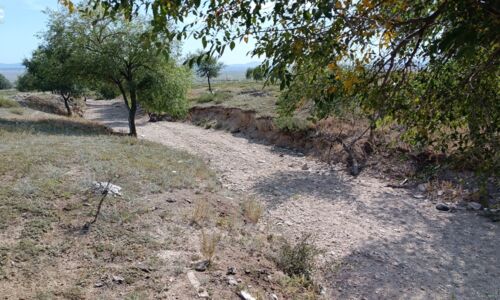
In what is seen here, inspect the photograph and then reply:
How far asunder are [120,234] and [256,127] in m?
15.2

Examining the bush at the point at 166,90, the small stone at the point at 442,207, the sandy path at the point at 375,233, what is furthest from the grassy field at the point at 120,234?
the bush at the point at 166,90

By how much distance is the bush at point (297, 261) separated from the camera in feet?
17.7

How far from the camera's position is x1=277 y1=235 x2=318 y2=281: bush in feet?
17.7

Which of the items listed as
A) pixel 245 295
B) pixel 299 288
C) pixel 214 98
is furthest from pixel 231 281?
pixel 214 98

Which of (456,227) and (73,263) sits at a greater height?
(73,263)

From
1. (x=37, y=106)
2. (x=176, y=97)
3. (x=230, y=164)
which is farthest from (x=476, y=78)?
(x=37, y=106)

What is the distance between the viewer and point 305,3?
2307mm

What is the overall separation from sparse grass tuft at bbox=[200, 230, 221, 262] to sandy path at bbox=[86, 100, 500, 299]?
1.77 metres

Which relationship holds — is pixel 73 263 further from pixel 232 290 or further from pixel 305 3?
pixel 305 3

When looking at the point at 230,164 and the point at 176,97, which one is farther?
the point at 176,97

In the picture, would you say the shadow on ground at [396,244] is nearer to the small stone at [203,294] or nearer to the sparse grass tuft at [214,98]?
the small stone at [203,294]

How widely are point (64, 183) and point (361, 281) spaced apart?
5.76 meters

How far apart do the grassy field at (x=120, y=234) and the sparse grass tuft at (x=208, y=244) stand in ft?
0.05

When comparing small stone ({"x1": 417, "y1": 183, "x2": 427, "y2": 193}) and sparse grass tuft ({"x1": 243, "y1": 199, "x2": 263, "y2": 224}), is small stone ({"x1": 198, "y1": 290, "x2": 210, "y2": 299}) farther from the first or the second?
small stone ({"x1": 417, "y1": 183, "x2": 427, "y2": 193})
